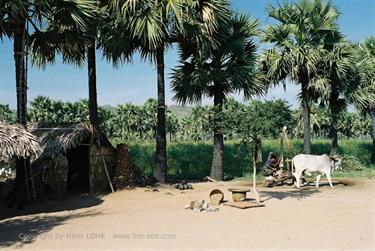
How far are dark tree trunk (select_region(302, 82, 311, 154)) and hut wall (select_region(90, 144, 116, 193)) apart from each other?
26.7 ft

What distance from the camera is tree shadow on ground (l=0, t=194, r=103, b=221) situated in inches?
435

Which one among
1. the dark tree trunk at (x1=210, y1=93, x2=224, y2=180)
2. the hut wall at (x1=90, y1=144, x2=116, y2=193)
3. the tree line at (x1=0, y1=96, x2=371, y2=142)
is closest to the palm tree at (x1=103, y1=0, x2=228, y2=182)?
the hut wall at (x1=90, y1=144, x2=116, y2=193)

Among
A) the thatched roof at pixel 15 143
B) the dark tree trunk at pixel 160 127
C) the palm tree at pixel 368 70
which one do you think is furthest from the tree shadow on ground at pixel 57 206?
the palm tree at pixel 368 70

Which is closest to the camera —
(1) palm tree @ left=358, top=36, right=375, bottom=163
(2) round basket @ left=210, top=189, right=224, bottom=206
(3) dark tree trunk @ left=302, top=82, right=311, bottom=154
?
(2) round basket @ left=210, top=189, right=224, bottom=206

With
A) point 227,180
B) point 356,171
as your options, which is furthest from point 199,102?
point 356,171

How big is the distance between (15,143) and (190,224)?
14.6ft

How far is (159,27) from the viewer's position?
1398 cm

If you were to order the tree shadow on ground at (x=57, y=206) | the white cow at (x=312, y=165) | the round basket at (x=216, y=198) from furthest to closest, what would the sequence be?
the white cow at (x=312, y=165), the round basket at (x=216, y=198), the tree shadow on ground at (x=57, y=206)

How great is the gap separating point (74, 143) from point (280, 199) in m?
6.40

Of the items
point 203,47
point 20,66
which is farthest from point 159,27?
point 20,66

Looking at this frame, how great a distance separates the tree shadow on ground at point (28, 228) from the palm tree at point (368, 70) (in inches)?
594

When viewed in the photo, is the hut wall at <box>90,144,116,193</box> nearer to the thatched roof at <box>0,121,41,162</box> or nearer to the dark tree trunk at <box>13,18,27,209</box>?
the dark tree trunk at <box>13,18,27,209</box>

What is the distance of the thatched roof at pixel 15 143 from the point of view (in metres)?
9.54

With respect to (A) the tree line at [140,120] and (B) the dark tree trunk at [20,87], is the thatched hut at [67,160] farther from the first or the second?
(A) the tree line at [140,120]
